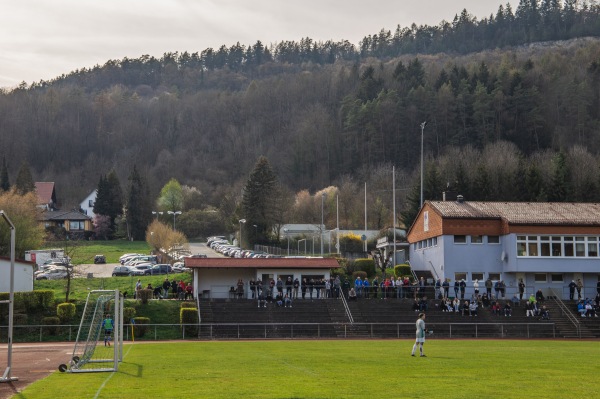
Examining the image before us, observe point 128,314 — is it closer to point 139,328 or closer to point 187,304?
point 139,328

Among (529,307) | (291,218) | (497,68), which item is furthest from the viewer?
(497,68)

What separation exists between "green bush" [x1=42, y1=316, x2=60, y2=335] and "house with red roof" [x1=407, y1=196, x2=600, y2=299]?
94.4 ft

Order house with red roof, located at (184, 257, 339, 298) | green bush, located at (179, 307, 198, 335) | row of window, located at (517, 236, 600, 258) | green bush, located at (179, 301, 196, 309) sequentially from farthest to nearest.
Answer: row of window, located at (517, 236, 600, 258), house with red roof, located at (184, 257, 339, 298), green bush, located at (179, 301, 196, 309), green bush, located at (179, 307, 198, 335)

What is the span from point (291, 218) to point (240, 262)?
61.4 m

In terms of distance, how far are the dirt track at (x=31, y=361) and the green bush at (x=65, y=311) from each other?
5.60m

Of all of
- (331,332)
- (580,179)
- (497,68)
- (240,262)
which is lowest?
(331,332)

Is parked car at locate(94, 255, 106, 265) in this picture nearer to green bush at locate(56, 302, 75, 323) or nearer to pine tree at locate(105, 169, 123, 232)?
pine tree at locate(105, 169, 123, 232)

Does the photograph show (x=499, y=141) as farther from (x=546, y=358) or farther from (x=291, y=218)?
(x=546, y=358)

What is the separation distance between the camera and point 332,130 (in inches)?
6516

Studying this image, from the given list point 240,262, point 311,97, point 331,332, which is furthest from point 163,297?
point 311,97

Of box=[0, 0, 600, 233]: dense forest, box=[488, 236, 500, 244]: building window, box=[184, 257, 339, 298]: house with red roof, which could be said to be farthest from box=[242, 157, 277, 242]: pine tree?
box=[488, 236, 500, 244]: building window

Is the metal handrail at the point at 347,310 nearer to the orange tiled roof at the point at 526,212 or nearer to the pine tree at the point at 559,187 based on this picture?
the orange tiled roof at the point at 526,212

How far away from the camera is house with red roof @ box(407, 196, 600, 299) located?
61.9 m

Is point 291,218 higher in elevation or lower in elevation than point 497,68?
lower
